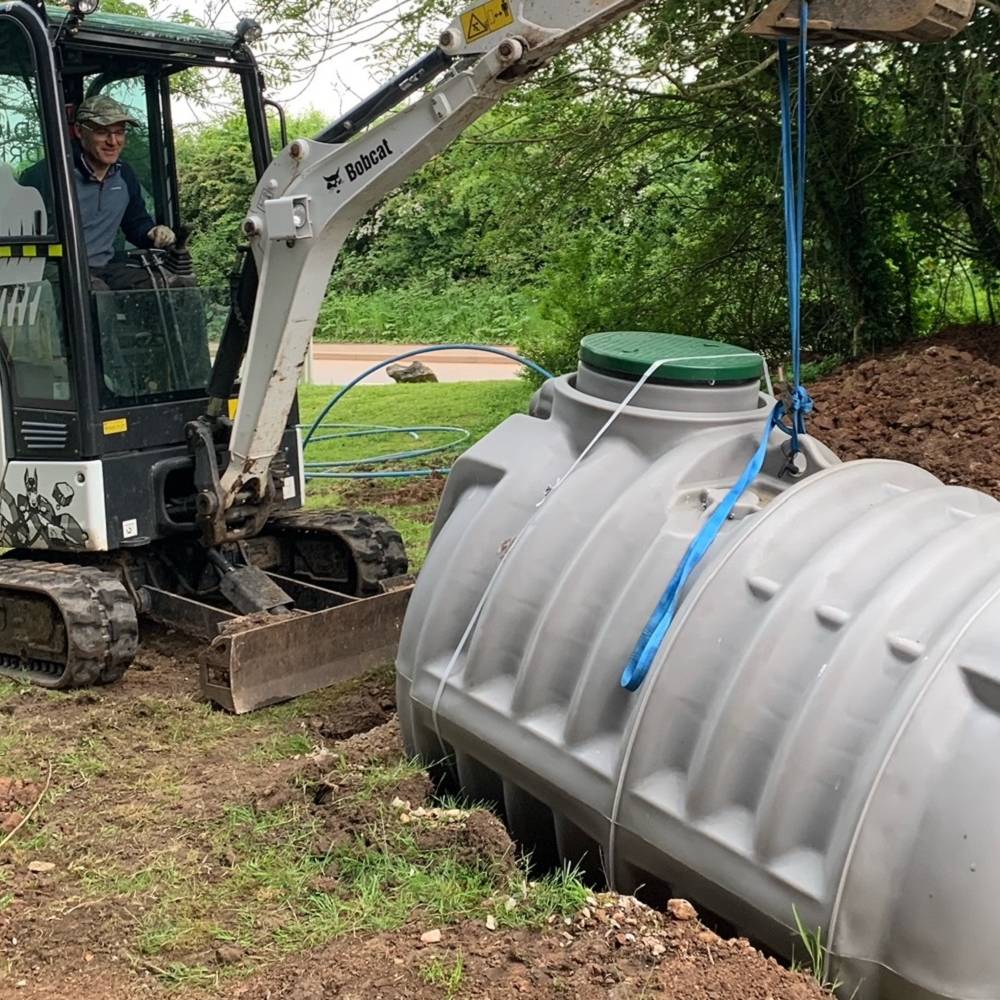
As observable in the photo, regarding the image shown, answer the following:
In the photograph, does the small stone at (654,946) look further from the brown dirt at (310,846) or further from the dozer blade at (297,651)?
the dozer blade at (297,651)

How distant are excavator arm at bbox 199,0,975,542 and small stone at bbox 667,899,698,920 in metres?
2.92

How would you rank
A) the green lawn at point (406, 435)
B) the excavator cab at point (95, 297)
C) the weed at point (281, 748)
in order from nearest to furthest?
the weed at point (281, 748) < the excavator cab at point (95, 297) < the green lawn at point (406, 435)

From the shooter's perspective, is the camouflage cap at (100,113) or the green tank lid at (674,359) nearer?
the green tank lid at (674,359)

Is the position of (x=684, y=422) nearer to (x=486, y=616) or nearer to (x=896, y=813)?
(x=486, y=616)

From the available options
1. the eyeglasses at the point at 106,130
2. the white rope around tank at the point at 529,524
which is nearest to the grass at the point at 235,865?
the white rope around tank at the point at 529,524

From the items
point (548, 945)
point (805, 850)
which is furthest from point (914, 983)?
point (548, 945)

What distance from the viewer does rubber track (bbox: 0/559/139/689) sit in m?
5.34

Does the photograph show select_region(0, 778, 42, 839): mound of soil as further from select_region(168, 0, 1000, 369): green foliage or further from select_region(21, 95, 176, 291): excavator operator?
select_region(168, 0, 1000, 369): green foliage

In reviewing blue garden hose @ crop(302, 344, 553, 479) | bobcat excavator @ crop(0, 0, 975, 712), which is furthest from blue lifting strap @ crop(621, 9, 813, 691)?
blue garden hose @ crop(302, 344, 553, 479)

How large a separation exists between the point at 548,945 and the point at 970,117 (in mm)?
7327

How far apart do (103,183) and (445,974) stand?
4118 millimetres

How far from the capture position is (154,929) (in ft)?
11.1

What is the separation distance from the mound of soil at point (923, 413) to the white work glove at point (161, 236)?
365cm

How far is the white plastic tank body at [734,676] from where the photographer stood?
238 centimetres
